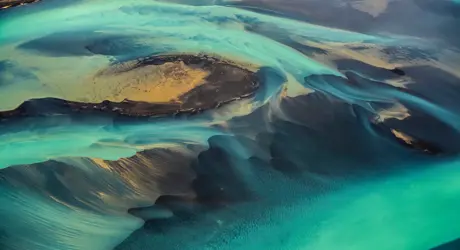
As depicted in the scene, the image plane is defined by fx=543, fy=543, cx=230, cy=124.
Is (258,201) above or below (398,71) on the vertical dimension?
below

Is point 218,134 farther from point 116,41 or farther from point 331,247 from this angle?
point 116,41

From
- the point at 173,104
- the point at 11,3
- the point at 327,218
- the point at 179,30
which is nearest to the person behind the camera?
the point at 327,218

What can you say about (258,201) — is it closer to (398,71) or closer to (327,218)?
(327,218)

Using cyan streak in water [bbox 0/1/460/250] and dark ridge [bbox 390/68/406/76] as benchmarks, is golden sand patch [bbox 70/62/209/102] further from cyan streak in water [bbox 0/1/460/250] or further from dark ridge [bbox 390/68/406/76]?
dark ridge [bbox 390/68/406/76]

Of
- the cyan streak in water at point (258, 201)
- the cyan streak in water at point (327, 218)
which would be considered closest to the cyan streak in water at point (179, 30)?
the cyan streak in water at point (258, 201)

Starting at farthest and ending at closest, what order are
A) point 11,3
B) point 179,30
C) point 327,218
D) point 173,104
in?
point 11,3 → point 179,30 → point 173,104 → point 327,218

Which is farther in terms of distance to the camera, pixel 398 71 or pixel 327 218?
pixel 398 71

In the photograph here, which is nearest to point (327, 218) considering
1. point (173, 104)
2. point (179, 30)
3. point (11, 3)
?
point (173, 104)

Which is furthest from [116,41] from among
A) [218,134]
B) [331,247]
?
[331,247]

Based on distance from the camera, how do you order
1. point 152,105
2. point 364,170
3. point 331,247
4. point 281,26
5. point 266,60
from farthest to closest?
1. point 281,26
2. point 266,60
3. point 152,105
4. point 364,170
5. point 331,247
